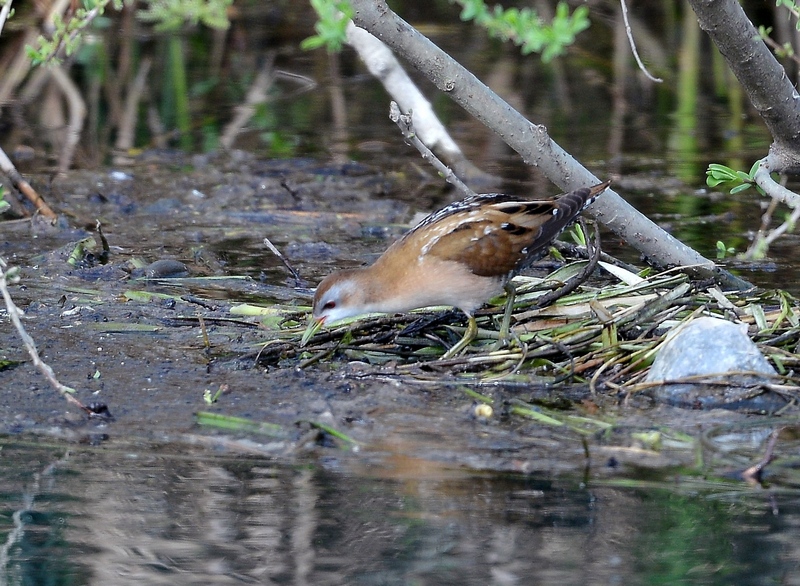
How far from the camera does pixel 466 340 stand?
5.14m

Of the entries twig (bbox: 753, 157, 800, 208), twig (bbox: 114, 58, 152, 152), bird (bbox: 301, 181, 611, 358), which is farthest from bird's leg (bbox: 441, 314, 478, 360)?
twig (bbox: 114, 58, 152, 152)

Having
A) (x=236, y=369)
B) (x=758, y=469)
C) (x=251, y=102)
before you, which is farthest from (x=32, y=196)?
(x=758, y=469)

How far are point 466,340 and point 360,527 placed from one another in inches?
69.6

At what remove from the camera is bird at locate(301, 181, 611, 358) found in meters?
5.04

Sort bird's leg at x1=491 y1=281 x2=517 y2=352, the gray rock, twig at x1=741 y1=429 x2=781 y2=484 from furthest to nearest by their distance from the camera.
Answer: bird's leg at x1=491 y1=281 x2=517 y2=352
the gray rock
twig at x1=741 y1=429 x2=781 y2=484

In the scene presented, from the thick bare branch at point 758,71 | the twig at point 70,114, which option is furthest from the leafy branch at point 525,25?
the twig at point 70,114

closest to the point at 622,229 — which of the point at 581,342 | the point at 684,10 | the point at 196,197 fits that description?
the point at 581,342

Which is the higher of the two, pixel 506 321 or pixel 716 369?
pixel 506 321

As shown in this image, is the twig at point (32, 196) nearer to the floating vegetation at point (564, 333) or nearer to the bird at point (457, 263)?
→ the floating vegetation at point (564, 333)

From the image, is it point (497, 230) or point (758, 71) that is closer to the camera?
point (758, 71)

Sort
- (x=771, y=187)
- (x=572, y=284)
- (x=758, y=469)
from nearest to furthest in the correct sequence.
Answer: (x=758, y=469) → (x=771, y=187) → (x=572, y=284)

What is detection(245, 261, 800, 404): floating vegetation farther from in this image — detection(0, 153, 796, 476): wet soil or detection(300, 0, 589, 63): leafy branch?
detection(300, 0, 589, 63): leafy branch

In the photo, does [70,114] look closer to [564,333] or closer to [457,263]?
[457,263]

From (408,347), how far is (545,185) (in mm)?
3660
